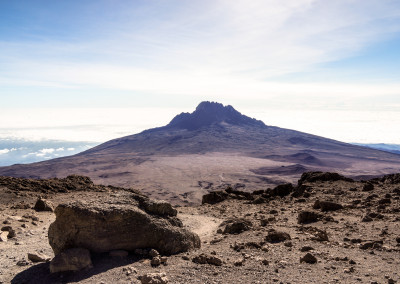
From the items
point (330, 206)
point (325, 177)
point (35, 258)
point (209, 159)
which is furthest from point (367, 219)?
point (209, 159)

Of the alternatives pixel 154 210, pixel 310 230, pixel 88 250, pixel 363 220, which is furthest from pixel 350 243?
pixel 88 250

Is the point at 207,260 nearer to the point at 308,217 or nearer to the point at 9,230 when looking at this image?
the point at 308,217

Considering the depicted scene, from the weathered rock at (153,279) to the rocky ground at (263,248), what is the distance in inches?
1.4

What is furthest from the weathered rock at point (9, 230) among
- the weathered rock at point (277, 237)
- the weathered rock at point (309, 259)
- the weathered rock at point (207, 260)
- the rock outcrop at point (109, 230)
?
the weathered rock at point (309, 259)

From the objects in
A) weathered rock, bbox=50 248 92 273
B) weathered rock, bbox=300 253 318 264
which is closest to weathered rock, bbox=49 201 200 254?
weathered rock, bbox=50 248 92 273

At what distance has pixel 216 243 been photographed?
9.40 m

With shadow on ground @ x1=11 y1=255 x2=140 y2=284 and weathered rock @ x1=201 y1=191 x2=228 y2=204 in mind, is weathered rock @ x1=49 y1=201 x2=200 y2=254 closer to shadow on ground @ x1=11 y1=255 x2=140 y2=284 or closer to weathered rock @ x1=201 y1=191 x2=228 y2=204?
shadow on ground @ x1=11 y1=255 x2=140 y2=284

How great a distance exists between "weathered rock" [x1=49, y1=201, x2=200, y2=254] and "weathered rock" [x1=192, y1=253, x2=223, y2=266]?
994mm

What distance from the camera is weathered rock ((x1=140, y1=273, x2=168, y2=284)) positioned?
5.91m

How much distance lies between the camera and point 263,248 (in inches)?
318

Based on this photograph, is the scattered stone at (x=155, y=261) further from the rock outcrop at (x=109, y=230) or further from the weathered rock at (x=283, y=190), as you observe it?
the weathered rock at (x=283, y=190)

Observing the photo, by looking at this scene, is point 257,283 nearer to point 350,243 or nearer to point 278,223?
point 350,243

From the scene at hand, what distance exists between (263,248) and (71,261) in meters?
4.66

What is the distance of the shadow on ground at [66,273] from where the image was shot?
655 centimetres
